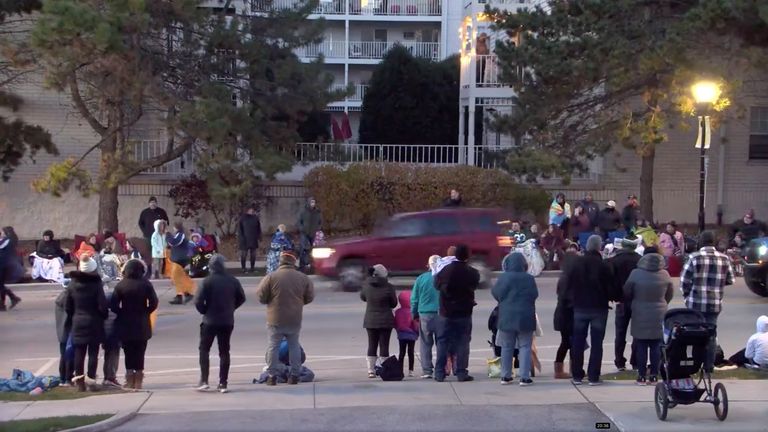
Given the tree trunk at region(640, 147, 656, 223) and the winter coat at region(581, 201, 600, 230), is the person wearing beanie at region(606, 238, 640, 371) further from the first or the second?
the tree trunk at region(640, 147, 656, 223)

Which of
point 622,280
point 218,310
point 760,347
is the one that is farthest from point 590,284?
point 218,310

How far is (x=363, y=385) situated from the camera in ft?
40.7

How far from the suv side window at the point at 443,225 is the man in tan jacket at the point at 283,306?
978 centimetres

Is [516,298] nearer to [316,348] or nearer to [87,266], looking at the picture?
[316,348]

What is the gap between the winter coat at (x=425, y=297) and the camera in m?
12.6

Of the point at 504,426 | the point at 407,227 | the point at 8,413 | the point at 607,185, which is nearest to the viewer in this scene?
the point at 504,426

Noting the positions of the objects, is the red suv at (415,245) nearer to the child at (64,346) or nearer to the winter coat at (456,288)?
the winter coat at (456,288)

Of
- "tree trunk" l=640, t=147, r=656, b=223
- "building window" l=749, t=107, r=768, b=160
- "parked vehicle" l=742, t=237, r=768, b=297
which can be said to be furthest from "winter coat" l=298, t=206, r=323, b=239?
"building window" l=749, t=107, r=768, b=160

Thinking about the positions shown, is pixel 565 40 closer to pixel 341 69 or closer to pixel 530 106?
pixel 530 106

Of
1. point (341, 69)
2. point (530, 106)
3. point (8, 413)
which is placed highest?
point (341, 69)

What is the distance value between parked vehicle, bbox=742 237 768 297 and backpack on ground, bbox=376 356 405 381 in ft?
34.4

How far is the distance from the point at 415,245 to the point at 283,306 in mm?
9947

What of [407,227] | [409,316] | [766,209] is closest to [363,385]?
[409,316]

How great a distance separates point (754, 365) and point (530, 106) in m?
15.9
